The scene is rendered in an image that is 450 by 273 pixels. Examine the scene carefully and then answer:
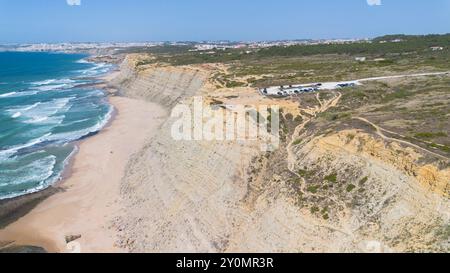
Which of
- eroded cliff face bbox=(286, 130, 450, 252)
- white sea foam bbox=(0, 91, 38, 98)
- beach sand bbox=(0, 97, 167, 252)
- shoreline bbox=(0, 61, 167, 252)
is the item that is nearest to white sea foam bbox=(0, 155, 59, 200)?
shoreline bbox=(0, 61, 167, 252)

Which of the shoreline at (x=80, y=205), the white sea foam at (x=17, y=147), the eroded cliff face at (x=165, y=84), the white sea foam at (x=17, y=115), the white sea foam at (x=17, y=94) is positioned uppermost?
the eroded cliff face at (x=165, y=84)

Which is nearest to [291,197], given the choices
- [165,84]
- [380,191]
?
[380,191]

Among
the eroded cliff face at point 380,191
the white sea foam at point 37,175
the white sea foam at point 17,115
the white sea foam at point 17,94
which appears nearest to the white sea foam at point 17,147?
the white sea foam at point 37,175

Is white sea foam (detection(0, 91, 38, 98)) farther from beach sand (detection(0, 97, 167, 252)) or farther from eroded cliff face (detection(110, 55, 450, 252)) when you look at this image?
eroded cliff face (detection(110, 55, 450, 252))

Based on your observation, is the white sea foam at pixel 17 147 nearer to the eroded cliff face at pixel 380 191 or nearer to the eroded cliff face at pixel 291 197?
the eroded cliff face at pixel 291 197
